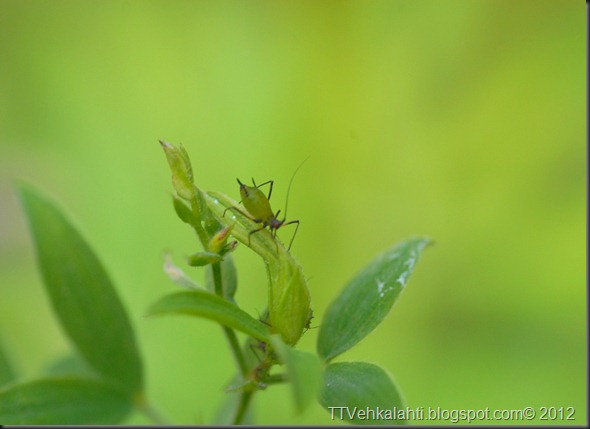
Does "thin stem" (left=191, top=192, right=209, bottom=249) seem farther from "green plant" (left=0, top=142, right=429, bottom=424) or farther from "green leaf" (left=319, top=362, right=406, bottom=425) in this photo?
"green leaf" (left=319, top=362, right=406, bottom=425)

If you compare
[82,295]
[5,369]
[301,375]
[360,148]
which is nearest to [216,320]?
[301,375]

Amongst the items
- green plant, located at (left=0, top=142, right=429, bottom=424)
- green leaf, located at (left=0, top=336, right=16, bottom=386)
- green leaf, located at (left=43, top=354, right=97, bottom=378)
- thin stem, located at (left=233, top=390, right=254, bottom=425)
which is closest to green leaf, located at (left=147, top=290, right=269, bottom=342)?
green plant, located at (left=0, top=142, right=429, bottom=424)

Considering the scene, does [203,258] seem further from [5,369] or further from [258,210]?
[5,369]

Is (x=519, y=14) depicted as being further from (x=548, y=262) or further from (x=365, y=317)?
(x=365, y=317)

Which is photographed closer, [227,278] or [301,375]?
[301,375]

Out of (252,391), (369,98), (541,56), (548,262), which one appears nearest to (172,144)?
(252,391)

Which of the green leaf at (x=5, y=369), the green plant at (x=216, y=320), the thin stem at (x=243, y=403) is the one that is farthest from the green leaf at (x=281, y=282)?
the green leaf at (x=5, y=369)

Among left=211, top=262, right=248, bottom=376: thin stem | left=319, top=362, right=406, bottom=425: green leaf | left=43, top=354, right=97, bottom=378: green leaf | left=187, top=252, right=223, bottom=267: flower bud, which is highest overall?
left=187, top=252, right=223, bottom=267: flower bud
